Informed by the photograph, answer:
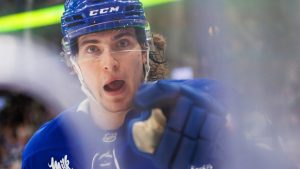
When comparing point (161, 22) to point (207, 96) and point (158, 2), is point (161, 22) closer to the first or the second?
point (158, 2)

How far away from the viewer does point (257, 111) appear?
1.20ft

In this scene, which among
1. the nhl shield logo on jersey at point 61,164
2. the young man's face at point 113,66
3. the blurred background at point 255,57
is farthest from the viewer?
the nhl shield logo on jersey at point 61,164

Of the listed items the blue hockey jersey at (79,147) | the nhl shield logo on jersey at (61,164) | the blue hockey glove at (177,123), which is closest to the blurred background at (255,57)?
the blue hockey glove at (177,123)

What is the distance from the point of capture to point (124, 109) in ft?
1.62

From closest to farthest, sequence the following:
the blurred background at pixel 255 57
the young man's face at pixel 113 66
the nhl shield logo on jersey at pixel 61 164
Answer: the blurred background at pixel 255 57, the young man's face at pixel 113 66, the nhl shield logo on jersey at pixel 61 164

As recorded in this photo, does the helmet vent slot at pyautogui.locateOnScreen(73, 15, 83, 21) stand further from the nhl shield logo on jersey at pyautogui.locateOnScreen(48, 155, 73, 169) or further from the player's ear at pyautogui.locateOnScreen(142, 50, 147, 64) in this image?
the nhl shield logo on jersey at pyautogui.locateOnScreen(48, 155, 73, 169)

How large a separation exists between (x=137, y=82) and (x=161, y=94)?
0.12 meters

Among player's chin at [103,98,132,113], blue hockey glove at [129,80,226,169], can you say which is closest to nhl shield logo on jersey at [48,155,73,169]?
player's chin at [103,98,132,113]

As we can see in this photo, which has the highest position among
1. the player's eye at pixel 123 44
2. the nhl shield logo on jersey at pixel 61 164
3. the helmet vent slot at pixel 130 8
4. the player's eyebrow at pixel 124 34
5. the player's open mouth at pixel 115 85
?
the helmet vent slot at pixel 130 8

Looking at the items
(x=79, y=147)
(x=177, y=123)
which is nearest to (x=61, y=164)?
(x=79, y=147)

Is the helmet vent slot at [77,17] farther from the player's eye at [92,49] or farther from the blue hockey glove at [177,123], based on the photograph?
the blue hockey glove at [177,123]

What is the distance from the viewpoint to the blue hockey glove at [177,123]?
36 centimetres

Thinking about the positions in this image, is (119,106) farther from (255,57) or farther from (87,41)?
(255,57)

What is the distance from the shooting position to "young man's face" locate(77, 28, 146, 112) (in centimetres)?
46
